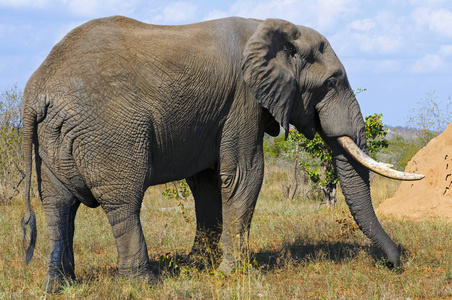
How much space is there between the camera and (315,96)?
672cm

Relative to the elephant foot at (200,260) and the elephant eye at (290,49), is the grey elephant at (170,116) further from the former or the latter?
the elephant foot at (200,260)

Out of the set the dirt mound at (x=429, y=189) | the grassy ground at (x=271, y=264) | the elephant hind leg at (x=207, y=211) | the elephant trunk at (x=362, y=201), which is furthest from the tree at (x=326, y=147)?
the elephant hind leg at (x=207, y=211)

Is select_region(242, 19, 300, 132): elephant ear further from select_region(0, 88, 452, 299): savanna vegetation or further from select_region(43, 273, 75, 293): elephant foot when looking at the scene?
select_region(43, 273, 75, 293): elephant foot

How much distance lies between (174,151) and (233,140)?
0.73 metres

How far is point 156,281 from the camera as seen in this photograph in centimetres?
613

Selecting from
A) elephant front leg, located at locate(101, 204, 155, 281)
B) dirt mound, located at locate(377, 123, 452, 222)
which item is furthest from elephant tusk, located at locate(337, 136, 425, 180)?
dirt mound, located at locate(377, 123, 452, 222)

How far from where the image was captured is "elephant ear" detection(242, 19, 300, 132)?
617cm

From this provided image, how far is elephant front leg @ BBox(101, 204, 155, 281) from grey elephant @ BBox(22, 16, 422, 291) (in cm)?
1

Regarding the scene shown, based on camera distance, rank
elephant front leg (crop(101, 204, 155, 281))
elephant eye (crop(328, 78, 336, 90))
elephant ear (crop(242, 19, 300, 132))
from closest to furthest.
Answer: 1. elephant front leg (crop(101, 204, 155, 281))
2. elephant ear (crop(242, 19, 300, 132))
3. elephant eye (crop(328, 78, 336, 90))

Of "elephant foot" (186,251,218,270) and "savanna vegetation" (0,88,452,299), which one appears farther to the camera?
"elephant foot" (186,251,218,270)

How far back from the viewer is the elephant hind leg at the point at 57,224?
5.81 meters

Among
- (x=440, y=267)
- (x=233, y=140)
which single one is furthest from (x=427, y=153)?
(x=233, y=140)

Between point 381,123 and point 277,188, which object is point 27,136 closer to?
point 381,123

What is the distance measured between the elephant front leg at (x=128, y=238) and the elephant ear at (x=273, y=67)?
6.36 feet
